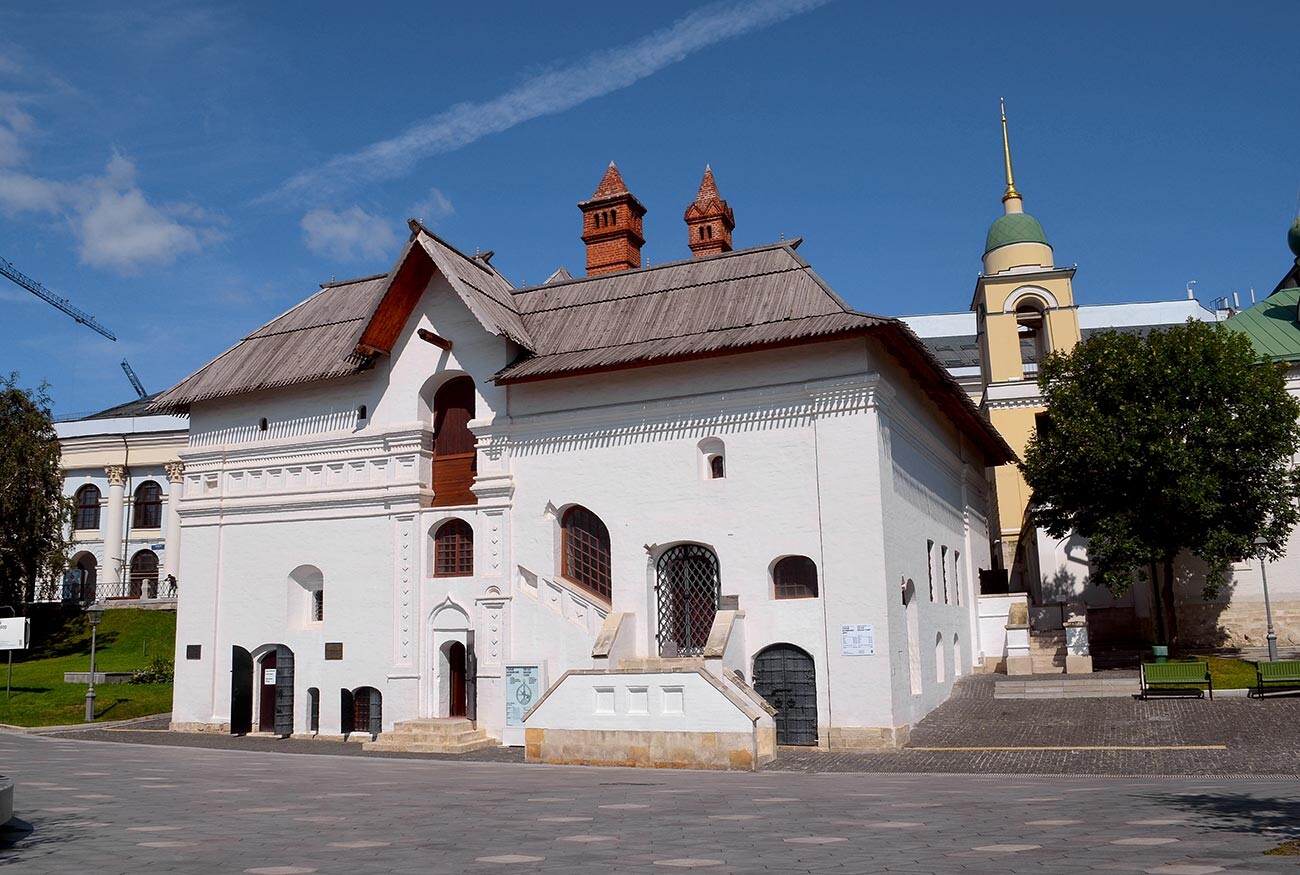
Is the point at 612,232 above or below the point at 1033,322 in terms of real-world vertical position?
above

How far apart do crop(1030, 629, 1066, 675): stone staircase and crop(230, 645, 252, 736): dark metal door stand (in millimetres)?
19103

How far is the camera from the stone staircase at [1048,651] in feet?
89.1

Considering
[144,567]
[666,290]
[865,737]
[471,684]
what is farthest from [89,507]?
[865,737]

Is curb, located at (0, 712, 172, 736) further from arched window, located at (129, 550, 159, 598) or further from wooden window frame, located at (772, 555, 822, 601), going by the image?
arched window, located at (129, 550, 159, 598)

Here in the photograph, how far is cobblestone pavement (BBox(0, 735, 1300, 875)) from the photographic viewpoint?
816 cm

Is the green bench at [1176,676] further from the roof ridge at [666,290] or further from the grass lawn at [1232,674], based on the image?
the roof ridge at [666,290]

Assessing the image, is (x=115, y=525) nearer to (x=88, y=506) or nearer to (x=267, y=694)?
(x=88, y=506)

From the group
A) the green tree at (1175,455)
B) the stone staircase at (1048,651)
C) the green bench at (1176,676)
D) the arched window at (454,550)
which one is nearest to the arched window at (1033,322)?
the green tree at (1175,455)

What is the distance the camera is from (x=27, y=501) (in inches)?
1576

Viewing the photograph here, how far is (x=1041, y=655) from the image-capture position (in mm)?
27844

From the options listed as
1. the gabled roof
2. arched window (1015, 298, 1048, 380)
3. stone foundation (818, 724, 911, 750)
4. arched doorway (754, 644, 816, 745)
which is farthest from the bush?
the gabled roof

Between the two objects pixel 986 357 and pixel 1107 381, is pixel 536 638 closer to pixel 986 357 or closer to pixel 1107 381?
pixel 1107 381

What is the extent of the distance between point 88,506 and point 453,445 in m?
40.7

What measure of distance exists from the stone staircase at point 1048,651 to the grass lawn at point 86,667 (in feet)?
→ 75.7
